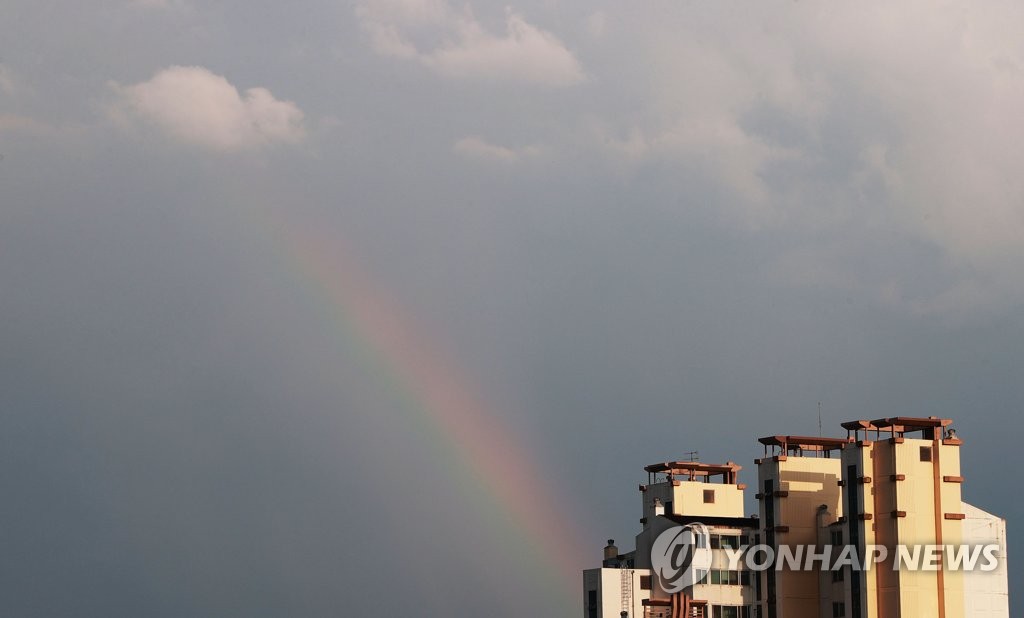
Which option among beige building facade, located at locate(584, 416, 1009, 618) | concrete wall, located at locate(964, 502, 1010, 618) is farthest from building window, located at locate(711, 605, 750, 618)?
concrete wall, located at locate(964, 502, 1010, 618)

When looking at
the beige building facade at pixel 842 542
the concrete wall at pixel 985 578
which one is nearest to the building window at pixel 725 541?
the beige building facade at pixel 842 542

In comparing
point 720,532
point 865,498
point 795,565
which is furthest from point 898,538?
point 720,532

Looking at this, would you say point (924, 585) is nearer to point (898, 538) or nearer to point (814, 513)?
point (898, 538)

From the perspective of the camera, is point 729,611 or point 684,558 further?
point 684,558

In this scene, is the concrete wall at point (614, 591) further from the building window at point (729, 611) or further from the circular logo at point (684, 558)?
the building window at point (729, 611)

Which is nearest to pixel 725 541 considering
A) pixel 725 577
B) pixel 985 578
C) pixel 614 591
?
pixel 725 577

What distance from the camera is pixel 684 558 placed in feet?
406

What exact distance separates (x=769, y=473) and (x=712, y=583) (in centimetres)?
1048

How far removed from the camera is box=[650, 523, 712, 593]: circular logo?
12275 centimetres

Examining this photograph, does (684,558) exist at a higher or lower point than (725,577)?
higher

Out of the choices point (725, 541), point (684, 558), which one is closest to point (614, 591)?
point (684, 558)

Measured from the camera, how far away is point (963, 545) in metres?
108

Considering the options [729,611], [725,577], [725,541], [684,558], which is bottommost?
[729,611]

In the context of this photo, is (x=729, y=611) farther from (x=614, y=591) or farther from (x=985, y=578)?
(x=985, y=578)
